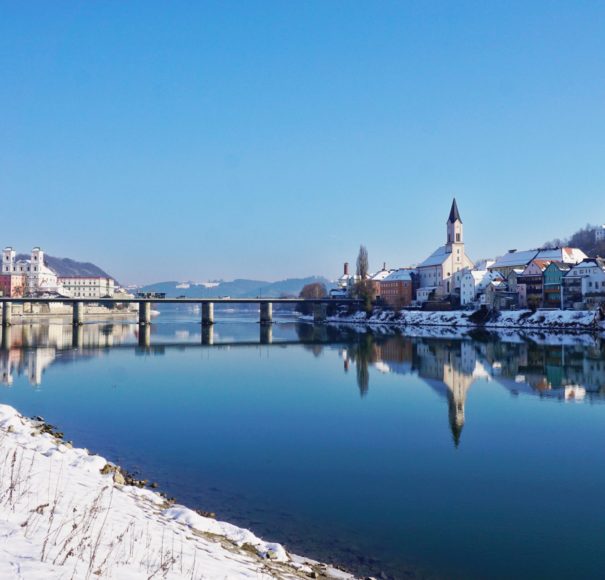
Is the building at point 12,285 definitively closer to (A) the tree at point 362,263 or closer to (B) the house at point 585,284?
(A) the tree at point 362,263

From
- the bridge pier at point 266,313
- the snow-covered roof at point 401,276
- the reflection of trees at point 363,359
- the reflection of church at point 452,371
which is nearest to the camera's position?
the reflection of church at point 452,371

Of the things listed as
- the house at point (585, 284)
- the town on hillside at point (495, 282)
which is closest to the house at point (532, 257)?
the town on hillside at point (495, 282)

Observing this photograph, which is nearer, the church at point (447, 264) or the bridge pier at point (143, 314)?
the bridge pier at point (143, 314)

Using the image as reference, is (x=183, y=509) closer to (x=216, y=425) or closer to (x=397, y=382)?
(x=216, y=425)

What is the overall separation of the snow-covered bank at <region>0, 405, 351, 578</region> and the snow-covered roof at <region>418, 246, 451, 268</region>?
3788 inches

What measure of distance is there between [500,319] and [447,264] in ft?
90.8

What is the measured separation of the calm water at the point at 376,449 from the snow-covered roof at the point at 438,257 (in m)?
66.1

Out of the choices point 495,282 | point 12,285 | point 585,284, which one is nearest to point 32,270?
point 12,285

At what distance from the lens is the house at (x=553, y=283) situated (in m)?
A: 75.3

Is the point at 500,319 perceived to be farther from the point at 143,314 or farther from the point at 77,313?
the point at 77,313

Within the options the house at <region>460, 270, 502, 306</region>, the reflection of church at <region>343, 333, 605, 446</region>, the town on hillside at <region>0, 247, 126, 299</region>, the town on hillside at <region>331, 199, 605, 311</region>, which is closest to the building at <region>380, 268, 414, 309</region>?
the town on hillside at <region>331, 199, 605, 311</region>

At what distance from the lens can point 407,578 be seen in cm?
842

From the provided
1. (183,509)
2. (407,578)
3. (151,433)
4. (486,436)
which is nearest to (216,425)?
(151,433)

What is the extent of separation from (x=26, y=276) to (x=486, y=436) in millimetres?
129673
